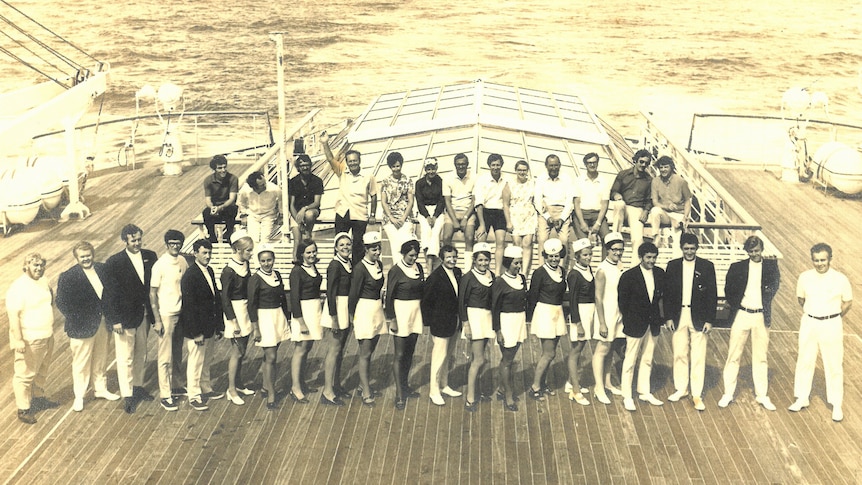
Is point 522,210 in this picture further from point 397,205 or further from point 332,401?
point 332,401

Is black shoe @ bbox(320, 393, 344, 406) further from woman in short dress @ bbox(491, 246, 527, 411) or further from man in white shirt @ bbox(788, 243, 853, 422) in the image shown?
man in white shirt @ bbox(788, 243, 853, 422)

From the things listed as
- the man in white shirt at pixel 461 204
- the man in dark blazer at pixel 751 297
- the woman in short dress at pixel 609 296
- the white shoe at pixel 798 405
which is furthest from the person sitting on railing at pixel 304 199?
the white shoe at pixel 798 405

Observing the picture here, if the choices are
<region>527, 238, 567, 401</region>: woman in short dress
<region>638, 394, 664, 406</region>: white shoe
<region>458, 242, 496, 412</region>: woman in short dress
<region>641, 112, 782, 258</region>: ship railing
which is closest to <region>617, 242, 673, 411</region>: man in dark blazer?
<region>638, 394, 664, 406</region>: white shoe

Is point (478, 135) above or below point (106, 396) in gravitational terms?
above

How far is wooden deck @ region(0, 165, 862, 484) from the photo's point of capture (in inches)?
372

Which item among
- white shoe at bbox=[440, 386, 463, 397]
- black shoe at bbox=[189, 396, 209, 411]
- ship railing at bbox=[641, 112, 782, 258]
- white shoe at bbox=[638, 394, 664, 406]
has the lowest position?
white shoe at bbox=[638, 394, 664, 406]

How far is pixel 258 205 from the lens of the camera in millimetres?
12766

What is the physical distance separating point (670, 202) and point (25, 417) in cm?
774

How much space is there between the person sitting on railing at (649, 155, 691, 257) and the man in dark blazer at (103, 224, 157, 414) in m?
6.06

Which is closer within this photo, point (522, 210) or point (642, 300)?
point (642, 300)

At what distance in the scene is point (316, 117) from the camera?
72.6 feet

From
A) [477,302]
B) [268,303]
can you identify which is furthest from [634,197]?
[268,303]

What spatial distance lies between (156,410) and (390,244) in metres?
3.80

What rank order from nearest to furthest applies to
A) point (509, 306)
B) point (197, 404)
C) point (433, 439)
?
point (433, 439), point (509, 306), point (197, 404)
